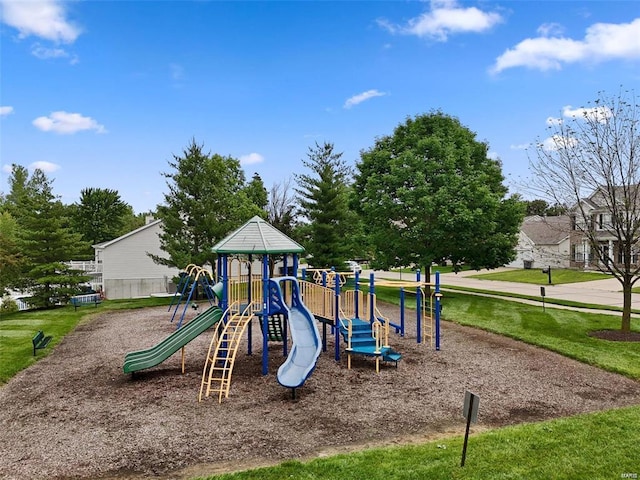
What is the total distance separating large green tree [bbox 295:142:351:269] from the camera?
101 ft

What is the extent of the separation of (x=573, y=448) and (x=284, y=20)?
16.8 meters

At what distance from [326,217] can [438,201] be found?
10.2 m

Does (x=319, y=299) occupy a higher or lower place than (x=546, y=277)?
higher

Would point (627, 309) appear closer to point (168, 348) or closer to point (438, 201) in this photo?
point (438, 201)

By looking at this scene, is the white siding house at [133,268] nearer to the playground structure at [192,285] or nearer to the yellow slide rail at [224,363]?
the playground structure at [192,285]

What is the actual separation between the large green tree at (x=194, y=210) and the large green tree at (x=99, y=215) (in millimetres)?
32942

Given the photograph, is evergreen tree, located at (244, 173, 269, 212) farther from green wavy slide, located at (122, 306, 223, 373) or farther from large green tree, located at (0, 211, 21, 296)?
green wavy slide, located at (122, 306, 223, 373)

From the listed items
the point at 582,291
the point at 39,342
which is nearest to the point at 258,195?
the point at 39,342

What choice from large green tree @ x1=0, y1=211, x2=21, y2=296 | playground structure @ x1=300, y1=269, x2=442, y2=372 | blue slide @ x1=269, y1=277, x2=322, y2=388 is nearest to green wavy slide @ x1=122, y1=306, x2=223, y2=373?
blue slide @ x1=269, y1=277, x2=322, y2=388

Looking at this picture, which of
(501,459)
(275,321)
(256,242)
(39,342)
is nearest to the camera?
(501,459)

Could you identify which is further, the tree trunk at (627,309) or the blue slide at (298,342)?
the tree trunk at (627,309)

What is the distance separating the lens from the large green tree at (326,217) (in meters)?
30.9

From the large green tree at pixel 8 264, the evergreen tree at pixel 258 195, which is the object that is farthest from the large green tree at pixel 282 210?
the large green tree at pixel 8 264

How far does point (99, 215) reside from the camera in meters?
56.1
